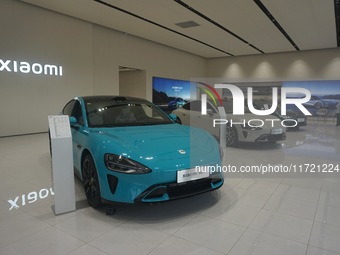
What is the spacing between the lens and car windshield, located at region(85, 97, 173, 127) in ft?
9.13

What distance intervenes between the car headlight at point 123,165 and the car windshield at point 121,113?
683 mm

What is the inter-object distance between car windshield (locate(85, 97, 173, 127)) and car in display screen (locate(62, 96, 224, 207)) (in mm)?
11

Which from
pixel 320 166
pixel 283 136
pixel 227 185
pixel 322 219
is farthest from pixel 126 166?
pixel 283 136

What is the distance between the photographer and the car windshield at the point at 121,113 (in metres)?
2.78

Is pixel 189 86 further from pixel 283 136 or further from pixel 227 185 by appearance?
pixel 227 185

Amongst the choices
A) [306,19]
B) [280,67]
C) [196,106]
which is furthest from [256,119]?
[280,67]

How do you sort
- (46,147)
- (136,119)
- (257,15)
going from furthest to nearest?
1. (257,15)
2. (46,147)
3. (136,119)

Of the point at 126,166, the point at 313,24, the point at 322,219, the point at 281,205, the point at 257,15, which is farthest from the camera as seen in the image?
the point at 313,24

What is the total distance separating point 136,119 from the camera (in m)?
2.98

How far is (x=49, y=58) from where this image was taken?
6965 millimetres

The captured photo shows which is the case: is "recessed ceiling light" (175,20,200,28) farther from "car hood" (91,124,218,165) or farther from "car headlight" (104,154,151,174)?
"car headlight" (104,154,151,174)

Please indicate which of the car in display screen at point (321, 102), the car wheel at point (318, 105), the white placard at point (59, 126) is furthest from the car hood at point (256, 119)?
the car wheel at point (318, 105)

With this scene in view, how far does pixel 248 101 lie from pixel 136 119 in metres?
3.20

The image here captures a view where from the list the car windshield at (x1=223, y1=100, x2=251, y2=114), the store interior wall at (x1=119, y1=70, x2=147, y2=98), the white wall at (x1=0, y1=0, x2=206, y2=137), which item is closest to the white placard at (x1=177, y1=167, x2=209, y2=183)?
the car windshield at (x1=223, y1=100, x2=251, y2=114)
